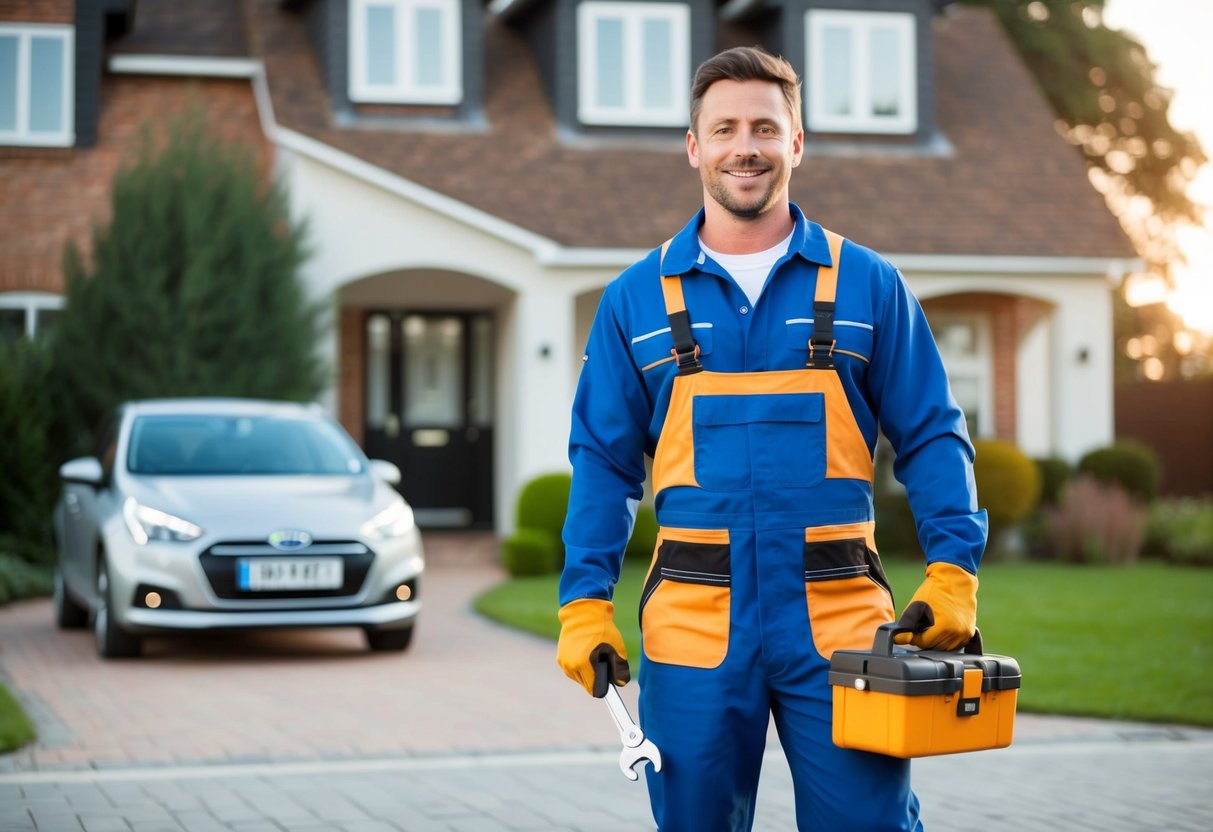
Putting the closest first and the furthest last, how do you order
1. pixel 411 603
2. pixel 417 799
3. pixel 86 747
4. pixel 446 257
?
pixel 417 799 → pixel 86 747 → pixel 411 603 → pixel 446 257

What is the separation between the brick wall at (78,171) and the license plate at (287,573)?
30.2 ft

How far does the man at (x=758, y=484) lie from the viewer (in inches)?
140

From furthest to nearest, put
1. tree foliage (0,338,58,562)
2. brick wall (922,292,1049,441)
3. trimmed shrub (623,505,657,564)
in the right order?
1. brick wall (922,292,1049,441)
2. trimmed shrub (623,505,657,564)
3. tree foliage (0,338,58,562)

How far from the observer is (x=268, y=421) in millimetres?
11805

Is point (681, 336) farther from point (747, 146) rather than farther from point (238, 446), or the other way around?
point (238, 446)

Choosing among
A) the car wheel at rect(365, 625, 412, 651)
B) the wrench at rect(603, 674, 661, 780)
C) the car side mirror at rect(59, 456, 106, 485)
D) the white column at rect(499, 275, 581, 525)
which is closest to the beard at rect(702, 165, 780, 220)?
the wrench at rect(603, 674, 661, 780)

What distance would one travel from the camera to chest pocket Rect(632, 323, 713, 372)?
3658 millimetres

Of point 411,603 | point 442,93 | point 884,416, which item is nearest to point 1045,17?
point 442,93

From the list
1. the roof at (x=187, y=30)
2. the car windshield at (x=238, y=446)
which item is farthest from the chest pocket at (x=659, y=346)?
the roof at (x=187, y=30)

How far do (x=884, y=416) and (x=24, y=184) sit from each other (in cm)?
1689

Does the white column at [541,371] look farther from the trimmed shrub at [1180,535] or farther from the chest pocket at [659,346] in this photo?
the chest pocket at [659,346]

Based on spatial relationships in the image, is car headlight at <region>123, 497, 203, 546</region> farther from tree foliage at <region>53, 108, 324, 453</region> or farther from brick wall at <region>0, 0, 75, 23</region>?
brick wall at <region>0, 0, 75, 23</region>

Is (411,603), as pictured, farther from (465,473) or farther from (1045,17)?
(1045,17)

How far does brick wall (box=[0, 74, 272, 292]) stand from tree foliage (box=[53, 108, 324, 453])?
6.01 ft
